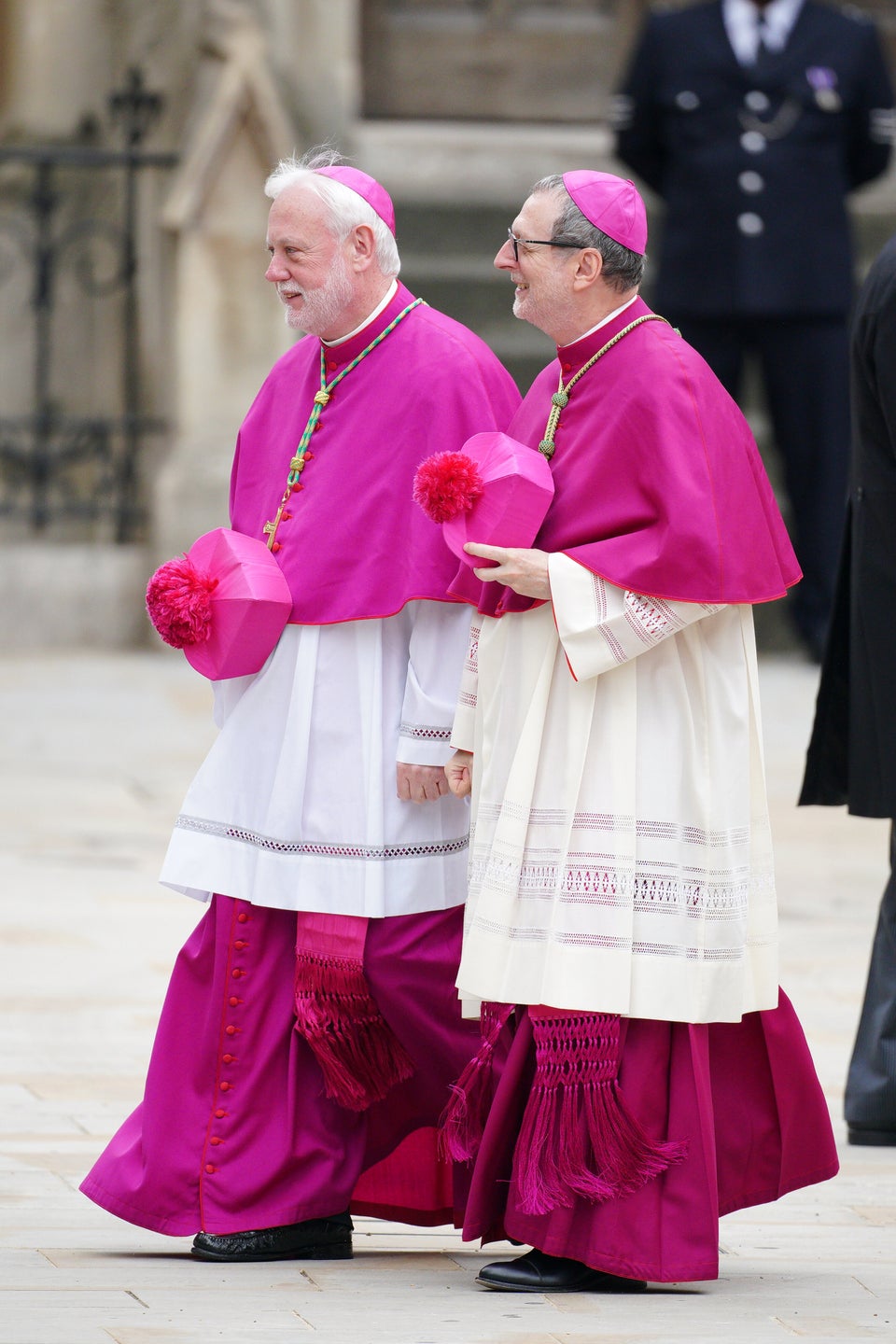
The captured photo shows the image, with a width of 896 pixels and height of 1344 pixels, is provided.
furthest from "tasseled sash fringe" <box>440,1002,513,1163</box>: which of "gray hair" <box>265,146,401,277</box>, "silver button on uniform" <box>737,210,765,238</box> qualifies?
"silver button on uniform" <box>737,210,765,238</box>

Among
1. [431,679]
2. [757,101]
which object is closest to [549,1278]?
[431,679]

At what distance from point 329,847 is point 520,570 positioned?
0.63 metres

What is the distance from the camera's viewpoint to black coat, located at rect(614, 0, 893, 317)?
10.2m

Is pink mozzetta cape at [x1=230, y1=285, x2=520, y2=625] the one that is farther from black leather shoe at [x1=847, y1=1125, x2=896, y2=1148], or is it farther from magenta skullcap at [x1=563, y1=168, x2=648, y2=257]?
black leather shoe at [x1=847, y1=1125, x2=896, y2=1148]

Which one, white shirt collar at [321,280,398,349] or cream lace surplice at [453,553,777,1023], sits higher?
white shirt collar at [321,280,398,349]

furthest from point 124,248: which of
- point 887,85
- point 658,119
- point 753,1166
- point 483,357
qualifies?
point 753,1166

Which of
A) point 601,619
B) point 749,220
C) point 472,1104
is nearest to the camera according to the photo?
point 601,619

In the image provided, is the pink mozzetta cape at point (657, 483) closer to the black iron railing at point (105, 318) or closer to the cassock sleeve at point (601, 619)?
the cassock sleeve at point (601, 619)

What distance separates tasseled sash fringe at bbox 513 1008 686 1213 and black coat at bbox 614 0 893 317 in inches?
264

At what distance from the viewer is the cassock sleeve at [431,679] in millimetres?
4078

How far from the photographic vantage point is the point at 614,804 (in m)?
3.82

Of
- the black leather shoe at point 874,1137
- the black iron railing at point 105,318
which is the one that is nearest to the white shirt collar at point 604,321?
the black leather shoe at point 874,1137

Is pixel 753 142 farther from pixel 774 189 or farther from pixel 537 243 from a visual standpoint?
pixel 537 243

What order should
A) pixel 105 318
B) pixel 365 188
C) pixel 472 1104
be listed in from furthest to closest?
pixel 105 318 → pixel 365 188 → pixel 472 1104
